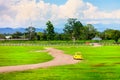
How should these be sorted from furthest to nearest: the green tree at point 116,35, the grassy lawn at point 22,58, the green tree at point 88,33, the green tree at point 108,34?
the green tree at point 88,33, the green tree at point 108,34, the green tree at point 116,35, the grassy lawn at point 22,58

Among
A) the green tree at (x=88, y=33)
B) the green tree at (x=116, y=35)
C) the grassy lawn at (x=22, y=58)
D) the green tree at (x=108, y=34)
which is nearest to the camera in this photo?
the grassy lawn at (x=22, y=58)

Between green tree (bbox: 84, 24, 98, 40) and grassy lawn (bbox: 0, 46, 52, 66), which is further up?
green tree (bbox: 84, 24, 98, 40)

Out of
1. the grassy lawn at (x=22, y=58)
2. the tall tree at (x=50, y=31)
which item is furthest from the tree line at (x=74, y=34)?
the grassy lawn at (x=22, y=58)

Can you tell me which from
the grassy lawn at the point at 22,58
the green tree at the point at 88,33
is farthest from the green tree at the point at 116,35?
the grassy lawn at the point at 22,58

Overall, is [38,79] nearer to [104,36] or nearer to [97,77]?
[97,77]

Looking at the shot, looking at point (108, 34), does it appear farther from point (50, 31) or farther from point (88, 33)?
point (50, 31)

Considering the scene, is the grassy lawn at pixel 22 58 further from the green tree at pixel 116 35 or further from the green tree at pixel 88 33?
the green tree at pixel 88 33

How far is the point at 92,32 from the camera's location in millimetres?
198125

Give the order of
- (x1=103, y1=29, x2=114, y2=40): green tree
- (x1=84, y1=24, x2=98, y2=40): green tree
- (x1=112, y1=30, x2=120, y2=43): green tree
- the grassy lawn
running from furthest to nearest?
(x1=84, y1=24, x2=98, y2=40): green tree < (x1=103, y1=29, x2=114, y2=40): green tree < (x1=112, y1=30, x2=120, y2=43): green tree < the grassy lawn

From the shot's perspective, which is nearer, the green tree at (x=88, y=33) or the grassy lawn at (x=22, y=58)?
the grassy lawn at (x=22, y=58)

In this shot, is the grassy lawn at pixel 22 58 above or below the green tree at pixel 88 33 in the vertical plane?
below

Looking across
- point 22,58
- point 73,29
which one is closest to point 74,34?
point 73,29

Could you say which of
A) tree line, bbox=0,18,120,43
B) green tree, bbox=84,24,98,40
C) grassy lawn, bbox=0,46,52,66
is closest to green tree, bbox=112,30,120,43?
tree line, bbox=0,18,120,43

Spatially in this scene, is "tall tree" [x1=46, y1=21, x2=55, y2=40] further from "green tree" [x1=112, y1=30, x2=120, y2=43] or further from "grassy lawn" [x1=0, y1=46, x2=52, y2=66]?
"grassy lawn" [x1=0, y1=46, x2=52, y2=66]
